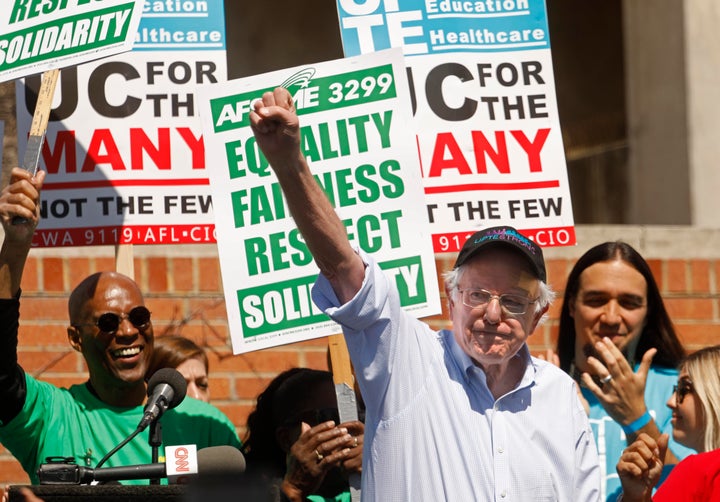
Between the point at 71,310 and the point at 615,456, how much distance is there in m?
1.88

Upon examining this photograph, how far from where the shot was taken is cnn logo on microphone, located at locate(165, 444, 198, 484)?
11.7ft

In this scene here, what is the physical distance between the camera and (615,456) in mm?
4879

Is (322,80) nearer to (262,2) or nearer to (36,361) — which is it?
(36,361)

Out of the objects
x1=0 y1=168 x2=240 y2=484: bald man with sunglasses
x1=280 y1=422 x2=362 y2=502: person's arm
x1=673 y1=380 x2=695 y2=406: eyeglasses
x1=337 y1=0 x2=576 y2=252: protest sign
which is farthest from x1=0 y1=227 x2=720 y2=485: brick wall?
x1=280 y1=422 x2=362 y2=502: person's arm

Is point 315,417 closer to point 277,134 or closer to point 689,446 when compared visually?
point 689,446

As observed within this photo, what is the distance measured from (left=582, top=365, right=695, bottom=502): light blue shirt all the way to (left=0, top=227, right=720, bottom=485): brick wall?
1.70 m

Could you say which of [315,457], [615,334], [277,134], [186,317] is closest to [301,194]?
[277,134]

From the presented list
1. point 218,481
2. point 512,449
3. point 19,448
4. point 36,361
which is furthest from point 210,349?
point 218,481

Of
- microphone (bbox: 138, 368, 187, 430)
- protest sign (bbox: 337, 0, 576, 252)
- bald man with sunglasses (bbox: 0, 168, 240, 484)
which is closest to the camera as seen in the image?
microphone (bbox: 138, 368, 187, 430)

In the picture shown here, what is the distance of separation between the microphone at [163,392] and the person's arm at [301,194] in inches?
33.3

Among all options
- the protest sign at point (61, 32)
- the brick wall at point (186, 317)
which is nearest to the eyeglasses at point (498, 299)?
the protest sign at point (61, 32)

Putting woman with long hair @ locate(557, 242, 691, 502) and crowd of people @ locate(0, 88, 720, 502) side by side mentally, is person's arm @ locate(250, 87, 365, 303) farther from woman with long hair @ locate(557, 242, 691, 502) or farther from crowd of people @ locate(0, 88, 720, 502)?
woman with long hair @ locate(557, 242, 691, 502)

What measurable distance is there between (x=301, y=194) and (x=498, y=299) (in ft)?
2.01

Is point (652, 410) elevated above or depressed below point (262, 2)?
below
